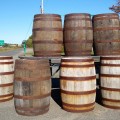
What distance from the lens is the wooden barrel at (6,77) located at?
749 centimetres

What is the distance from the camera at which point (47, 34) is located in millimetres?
8055

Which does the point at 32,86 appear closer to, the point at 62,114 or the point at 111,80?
the point at 62,114

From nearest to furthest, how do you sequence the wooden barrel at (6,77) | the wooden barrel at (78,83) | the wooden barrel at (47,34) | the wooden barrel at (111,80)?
the wooden barrel at (78,83)
the wooden barrel at (111,80)
the wooden barrel at (6,77)
the wooden barrel at (47,34)

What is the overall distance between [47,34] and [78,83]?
2128 mm

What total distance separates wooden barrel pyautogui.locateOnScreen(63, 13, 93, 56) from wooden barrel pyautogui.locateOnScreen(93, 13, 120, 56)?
0.26 m

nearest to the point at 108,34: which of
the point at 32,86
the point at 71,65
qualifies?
the point at 71,65

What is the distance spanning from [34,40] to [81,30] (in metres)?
1.40

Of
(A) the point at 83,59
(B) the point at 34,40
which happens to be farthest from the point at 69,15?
(A) the point at 83,59

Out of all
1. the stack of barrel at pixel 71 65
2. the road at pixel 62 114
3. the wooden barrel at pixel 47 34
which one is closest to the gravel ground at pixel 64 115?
the road at pixel 62 114

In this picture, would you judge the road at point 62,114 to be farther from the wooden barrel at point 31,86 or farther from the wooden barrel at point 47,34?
the wooden barrel at point 47,34

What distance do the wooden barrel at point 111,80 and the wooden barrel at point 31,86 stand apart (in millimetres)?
1470

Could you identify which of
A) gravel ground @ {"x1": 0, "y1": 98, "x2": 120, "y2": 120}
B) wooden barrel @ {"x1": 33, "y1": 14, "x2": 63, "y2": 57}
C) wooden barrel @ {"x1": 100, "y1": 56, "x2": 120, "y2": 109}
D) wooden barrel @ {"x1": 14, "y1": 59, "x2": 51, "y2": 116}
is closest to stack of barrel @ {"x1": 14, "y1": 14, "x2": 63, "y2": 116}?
wooden barrel @ {"x1": 14, "y1": 59, "x2": 51, "y2": 116}

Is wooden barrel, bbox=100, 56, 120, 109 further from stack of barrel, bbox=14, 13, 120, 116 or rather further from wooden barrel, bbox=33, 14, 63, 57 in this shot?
wooden barrel, bbox=33, 14, 63, 57

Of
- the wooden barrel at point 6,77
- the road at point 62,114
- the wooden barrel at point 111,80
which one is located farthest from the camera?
the wooden barrel at point 6,77
